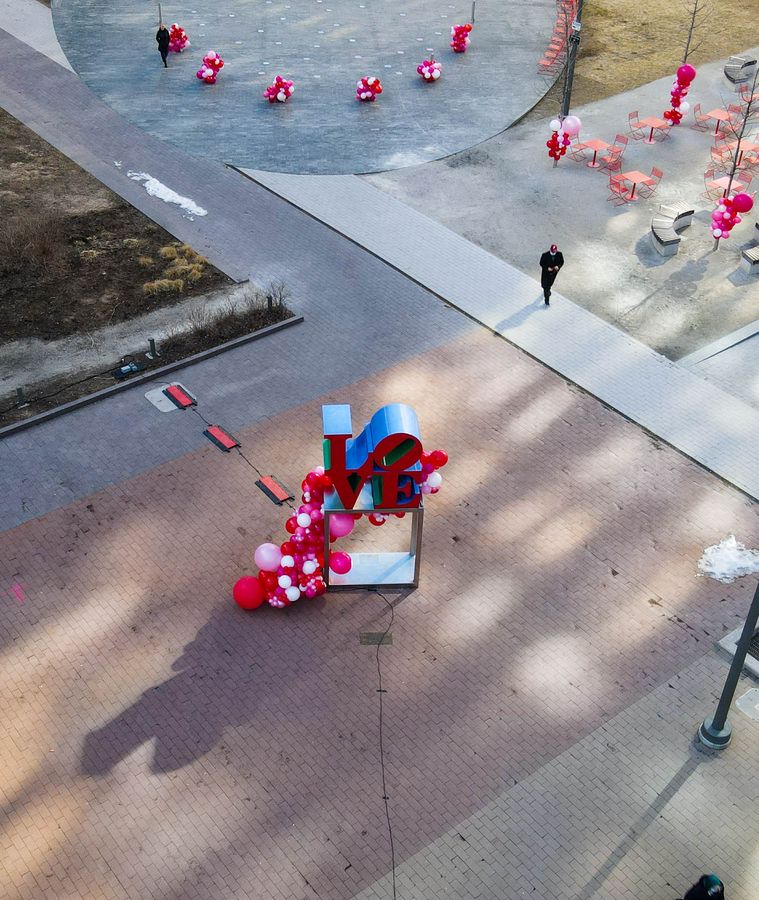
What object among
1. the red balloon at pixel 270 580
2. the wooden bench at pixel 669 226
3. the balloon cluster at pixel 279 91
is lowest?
the red balloon at pixel 270 580

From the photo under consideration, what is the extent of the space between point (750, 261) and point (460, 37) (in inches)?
555

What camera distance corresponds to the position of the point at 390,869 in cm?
1086

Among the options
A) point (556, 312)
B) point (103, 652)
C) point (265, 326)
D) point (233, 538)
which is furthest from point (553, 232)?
point (103, 652)

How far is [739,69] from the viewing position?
27984 mm

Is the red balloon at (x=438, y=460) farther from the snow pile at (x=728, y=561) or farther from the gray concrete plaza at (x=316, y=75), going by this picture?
the gray concrete plaza at (x=316, y=75)

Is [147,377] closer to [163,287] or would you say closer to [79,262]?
[163,287]

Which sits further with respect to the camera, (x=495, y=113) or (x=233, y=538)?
(x=495, y=113)

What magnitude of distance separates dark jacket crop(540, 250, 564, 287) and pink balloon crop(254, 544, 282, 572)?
874 centimetres

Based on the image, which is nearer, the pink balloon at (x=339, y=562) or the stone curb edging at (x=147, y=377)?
the pink balloon at (x=339, y=562)

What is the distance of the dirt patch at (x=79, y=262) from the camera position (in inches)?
760

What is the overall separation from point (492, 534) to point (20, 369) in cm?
909

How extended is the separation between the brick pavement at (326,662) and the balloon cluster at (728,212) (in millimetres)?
6790

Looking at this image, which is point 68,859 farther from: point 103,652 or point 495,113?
point 495,113

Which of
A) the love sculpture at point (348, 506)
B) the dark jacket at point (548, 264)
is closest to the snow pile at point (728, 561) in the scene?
the love sculpture at point (348, 506)
